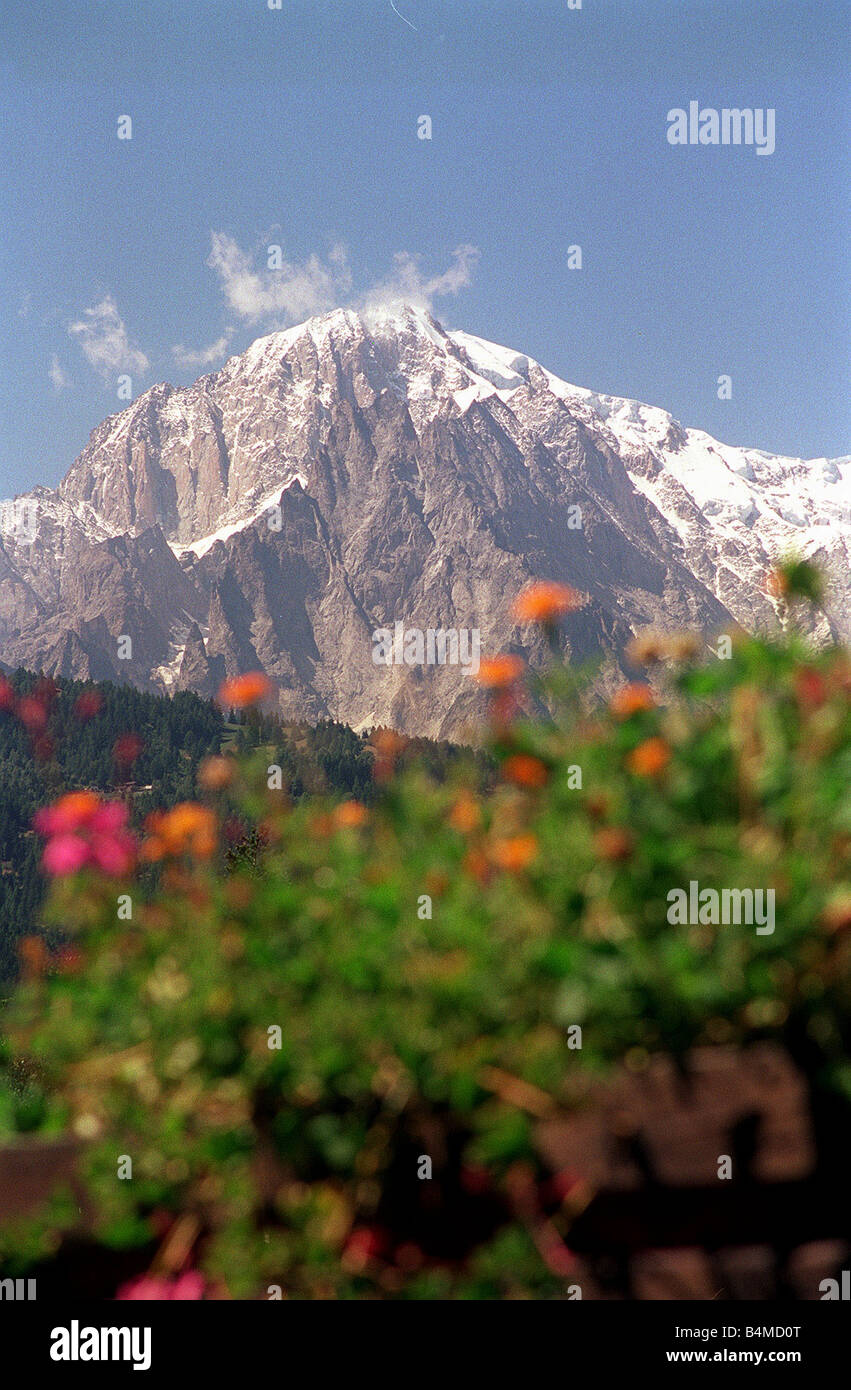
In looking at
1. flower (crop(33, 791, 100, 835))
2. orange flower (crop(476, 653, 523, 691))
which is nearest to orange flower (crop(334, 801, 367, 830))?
orange flower (crop(476, 653, 523, 691))

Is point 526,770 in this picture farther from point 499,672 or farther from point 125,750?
point 125,750

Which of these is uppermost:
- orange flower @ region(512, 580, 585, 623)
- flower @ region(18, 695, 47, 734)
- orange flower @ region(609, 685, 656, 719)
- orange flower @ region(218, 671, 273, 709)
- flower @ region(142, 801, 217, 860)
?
orange flower @ region(512, 580, 585, 623)

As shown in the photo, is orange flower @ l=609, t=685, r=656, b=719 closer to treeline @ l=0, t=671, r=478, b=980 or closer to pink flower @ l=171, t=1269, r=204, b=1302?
pink flower @ l=171, t=1269, r=204, b=1302

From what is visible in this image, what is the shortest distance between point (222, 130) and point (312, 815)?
3.97 meters

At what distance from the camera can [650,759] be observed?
167cm

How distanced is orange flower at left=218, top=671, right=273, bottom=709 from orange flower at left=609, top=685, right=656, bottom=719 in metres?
0.77

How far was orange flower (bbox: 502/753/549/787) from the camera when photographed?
6.00ft

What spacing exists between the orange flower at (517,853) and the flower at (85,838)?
0.79 meters

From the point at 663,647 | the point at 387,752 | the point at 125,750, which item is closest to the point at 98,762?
the point at 125,750

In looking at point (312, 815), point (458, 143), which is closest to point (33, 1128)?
point (312, 815)

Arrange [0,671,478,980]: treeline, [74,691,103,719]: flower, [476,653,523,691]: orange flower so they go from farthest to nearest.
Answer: [0,671,478,980]: treeline
[74,691,103,719]: flower
[476,653,523,691]: orange flower

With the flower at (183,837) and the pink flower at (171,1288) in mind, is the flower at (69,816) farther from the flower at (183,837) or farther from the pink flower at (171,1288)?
the pink flower at (171,1288)
